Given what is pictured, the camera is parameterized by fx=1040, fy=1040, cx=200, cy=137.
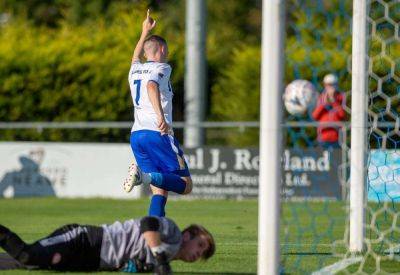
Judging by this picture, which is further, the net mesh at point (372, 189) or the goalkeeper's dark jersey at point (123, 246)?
the net mesh at point (372, 189)

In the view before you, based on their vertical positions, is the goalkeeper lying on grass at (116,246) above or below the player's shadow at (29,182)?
below

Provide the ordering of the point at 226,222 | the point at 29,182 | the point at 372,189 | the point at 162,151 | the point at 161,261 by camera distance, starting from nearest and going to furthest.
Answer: the point at 161,261, the point at 372,189, the point at 162,151, the point at 226,222, the point at 29,182

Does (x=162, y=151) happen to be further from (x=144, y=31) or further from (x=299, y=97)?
(x=299, y=97)

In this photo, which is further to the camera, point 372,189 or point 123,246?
point 372,189

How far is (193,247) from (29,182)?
38.2 feet

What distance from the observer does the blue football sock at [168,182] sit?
9.28m

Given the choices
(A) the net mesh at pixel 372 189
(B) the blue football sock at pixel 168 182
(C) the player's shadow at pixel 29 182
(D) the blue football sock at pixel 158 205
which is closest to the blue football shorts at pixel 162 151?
(B) the blue football sock at pixel 168 182

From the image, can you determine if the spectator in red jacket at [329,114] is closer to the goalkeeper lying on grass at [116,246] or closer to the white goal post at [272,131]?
the goalkeeper lying on grass at [116,246]

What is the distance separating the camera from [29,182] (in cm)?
1897

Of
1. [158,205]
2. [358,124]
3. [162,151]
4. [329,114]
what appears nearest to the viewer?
[358,124]

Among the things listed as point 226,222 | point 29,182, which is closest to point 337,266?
point 226,222

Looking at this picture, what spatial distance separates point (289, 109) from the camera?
57.9ft

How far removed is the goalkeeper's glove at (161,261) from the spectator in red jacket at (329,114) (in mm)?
10481

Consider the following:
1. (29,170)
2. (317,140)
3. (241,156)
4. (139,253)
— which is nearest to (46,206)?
(29,170)
